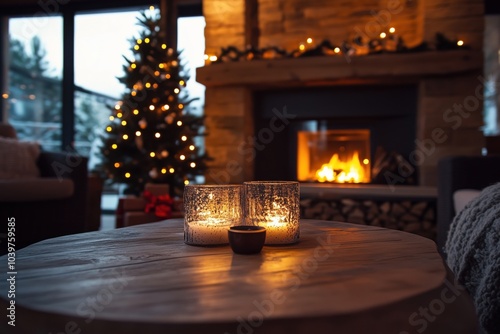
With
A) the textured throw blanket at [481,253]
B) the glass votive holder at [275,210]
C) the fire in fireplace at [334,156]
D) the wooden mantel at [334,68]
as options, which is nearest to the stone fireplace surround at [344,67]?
the wooden mantel at [334,68]

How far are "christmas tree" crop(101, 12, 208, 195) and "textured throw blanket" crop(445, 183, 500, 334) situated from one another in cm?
231

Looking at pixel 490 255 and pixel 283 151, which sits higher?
pixel 283 151

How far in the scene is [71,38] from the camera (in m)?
4.57

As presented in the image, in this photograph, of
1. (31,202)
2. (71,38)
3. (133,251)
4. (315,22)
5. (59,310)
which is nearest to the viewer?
(59,310)

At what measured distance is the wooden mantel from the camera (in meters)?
2.89

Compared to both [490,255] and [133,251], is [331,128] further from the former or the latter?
[133,251]

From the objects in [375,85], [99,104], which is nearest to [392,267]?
[375,85]

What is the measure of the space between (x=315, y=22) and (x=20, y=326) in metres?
3.29

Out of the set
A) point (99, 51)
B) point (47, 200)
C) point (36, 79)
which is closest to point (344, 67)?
point (47, 200)

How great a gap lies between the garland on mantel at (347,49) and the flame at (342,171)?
767mm

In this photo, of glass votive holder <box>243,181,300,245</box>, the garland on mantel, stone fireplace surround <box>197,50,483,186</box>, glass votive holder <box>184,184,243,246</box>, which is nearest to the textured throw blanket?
glass votive holder <box>243,181,300,245</box>

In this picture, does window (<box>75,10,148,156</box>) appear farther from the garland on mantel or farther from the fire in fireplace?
the fire in fireplace

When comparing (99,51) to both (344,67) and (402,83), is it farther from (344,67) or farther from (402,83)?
(402,83)

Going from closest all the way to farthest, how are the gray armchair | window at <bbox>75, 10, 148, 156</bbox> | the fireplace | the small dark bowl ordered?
the small dark bowl < the gray armchair < the fireplace < window at <bbox>75, 10, 148, 156</bbox>
